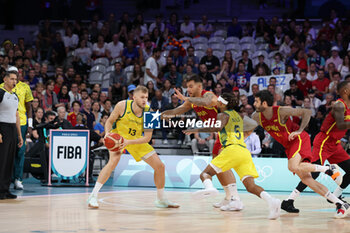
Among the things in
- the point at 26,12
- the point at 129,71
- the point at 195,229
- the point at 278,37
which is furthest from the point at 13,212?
the point at 26,12

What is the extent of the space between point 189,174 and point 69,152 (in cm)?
279

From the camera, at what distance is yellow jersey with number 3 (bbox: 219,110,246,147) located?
809 cm

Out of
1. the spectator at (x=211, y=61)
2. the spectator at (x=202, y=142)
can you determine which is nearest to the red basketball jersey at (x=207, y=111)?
the spectator at (x=202, y=142)

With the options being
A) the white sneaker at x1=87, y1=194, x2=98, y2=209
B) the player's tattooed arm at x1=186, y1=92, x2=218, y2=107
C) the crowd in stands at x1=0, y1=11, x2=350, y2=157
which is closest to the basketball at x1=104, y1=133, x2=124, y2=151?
the white sneaker at x1=87, y1=194, x2=98, y2=209

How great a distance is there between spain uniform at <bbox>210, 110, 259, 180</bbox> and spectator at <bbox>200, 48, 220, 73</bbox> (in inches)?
348

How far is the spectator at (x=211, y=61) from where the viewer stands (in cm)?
1697

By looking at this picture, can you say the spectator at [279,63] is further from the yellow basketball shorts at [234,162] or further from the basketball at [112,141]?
the basketball at [112,141]

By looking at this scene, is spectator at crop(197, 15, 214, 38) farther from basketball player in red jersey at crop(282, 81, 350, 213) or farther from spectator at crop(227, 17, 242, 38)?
basketball player in red jersey at crop(282, 81, 350, 213)

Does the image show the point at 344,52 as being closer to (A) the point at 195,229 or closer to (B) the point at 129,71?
(B) the point at 129,71

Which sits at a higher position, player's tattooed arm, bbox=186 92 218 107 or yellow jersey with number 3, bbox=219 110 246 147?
player's tattooed arm, bbox=186 92 218 107

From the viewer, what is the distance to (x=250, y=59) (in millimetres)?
17078

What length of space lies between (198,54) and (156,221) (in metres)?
11.7

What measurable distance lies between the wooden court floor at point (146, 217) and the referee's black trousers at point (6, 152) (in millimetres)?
424

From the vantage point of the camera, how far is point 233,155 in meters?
7.95
